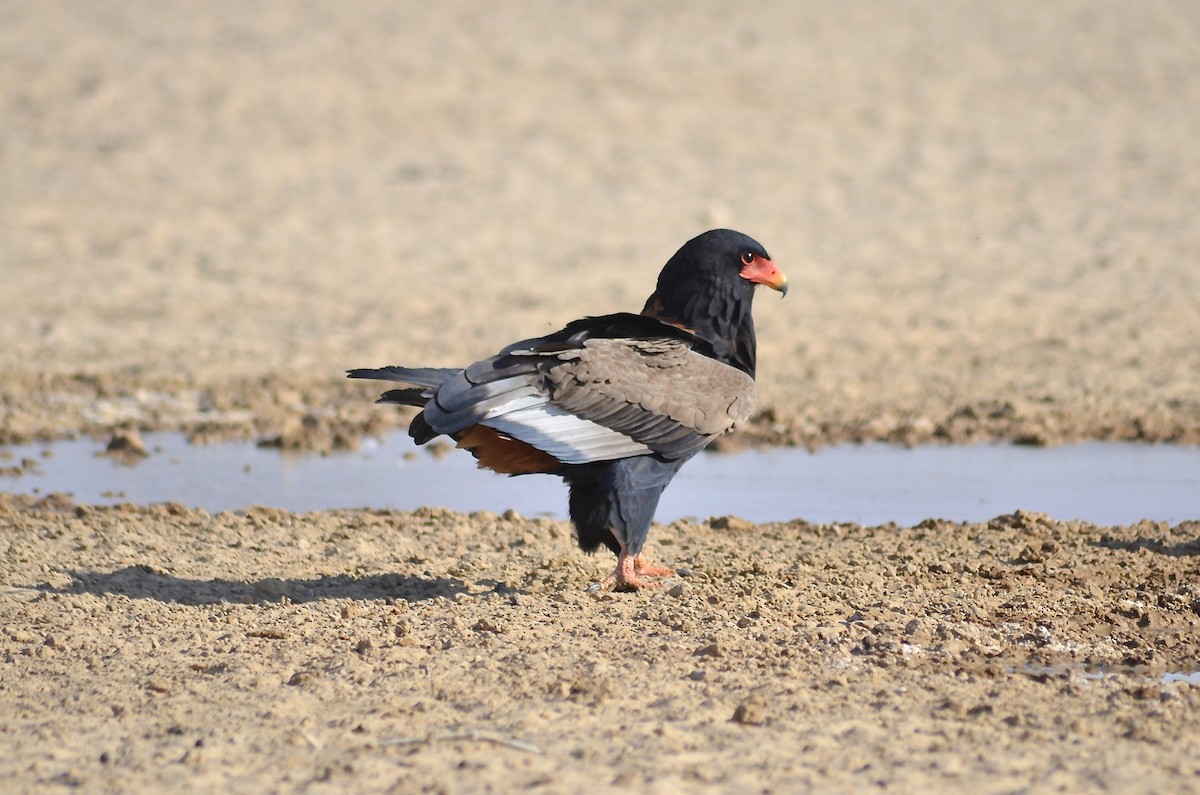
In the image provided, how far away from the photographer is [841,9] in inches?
1149

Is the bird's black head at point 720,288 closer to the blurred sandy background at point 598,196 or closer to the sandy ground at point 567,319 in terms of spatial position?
the sandy ground at point 567,319

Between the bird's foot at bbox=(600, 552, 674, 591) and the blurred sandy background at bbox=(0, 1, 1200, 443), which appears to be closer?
the bird's foot at bbox=(600, 552, 674, 591)

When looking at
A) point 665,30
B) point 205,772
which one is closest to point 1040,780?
point 205,772

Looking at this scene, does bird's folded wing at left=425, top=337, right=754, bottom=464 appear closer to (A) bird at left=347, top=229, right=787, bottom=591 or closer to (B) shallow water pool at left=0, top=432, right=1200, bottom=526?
(A) bird at left=347, top=229, right=787, bottom=591

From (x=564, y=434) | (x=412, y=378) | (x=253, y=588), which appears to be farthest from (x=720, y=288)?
(x=253, y=588)

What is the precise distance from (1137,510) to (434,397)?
13.8 feet

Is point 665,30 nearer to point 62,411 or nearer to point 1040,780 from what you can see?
point 62,411

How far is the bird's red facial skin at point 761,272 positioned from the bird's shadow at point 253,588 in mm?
1688

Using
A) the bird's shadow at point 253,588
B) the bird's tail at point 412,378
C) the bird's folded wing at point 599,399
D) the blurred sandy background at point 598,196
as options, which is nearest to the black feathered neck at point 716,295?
the bird's folded wing at point 599,399

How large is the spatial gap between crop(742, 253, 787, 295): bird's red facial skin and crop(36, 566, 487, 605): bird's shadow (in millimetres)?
1688

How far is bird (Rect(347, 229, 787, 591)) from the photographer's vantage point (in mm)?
6180

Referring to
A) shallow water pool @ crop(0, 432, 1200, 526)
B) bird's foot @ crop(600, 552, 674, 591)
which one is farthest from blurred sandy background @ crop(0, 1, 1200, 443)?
bird's foot @ crop(600, 552, 674, 591)

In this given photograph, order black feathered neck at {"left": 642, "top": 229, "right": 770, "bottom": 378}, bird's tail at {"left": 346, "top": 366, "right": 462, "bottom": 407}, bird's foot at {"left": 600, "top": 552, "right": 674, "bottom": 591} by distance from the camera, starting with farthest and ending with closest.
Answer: black feathered neck at {"left": 642, "top": 229, "right": 770, "bottom": 378}
bird's foot at {"left": 600, "top": 552, "right": 674, "bottom": 591}
bird's tail at {"left": 346, "top": 366, "right": 462, "bottom": 407}

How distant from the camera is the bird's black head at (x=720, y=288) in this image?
22.6 ft
